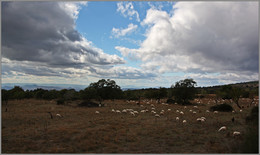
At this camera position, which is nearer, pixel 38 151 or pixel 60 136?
pixel 38 151

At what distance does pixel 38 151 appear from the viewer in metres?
8.73

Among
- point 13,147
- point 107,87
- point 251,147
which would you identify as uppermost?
point 107,87

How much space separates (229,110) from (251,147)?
21.9m

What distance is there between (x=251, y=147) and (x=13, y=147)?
42.7 ft

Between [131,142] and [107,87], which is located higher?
A: [107,87]

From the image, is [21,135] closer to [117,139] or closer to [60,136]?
[60,136]

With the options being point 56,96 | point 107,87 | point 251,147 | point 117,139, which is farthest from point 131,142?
point 56,96

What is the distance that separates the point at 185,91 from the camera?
136ft

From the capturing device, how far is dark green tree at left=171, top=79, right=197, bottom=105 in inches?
1634

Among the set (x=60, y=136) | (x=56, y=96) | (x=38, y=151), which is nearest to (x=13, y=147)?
(x=38, y=151)

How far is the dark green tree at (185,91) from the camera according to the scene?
4150 centimetres

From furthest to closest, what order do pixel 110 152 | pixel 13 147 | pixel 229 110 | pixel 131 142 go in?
pixel 229 110, pixel 131 142, pixel 13 147, pixel 110 152

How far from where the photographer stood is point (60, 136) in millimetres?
11414

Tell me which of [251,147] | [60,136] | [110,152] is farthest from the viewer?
[60,136]
